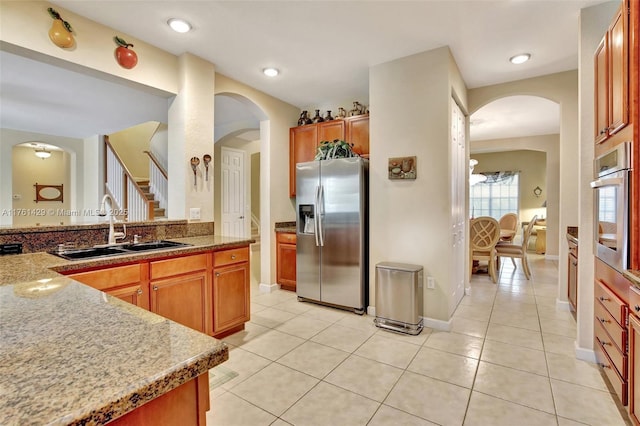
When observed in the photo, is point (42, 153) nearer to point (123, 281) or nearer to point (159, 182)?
point (159, 182)

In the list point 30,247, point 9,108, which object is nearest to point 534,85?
point 30,247

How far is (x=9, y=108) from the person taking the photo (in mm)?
4824

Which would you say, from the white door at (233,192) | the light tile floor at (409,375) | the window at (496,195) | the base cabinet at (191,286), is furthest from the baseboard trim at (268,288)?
the window at (496,195)

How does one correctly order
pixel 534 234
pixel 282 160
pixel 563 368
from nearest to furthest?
1. pixel 563 368
2. pixel 282 160
3. pixel 534 234

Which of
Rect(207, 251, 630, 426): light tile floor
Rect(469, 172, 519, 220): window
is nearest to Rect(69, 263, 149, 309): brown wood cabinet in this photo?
Rect(207, 251, 630, 426): light tile floor

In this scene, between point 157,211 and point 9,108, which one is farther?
point 157,211

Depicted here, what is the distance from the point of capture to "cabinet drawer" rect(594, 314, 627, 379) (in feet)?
5.40

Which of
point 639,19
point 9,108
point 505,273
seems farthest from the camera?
point 505,273

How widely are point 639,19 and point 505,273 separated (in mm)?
4570

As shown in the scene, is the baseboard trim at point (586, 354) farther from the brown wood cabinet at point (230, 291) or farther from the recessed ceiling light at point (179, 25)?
the recessed ceiling light at point (179, 25)

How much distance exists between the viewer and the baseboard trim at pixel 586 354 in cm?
231

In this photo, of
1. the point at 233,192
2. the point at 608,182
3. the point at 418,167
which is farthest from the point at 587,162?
the point at 233,192

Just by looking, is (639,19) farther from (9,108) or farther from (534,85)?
(9,108)

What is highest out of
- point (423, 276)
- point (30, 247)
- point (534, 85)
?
point (534, 85)
